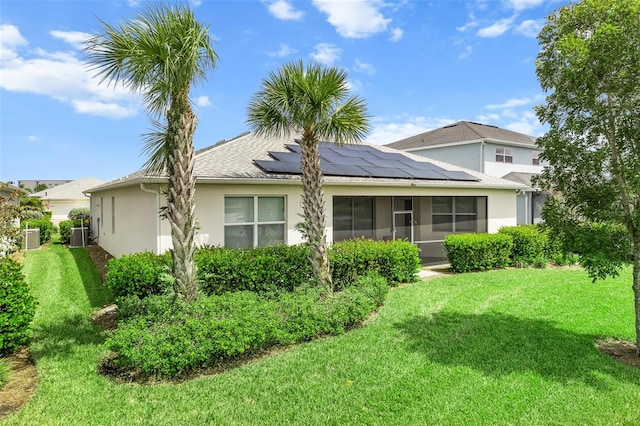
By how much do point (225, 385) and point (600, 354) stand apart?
5533 millimetres

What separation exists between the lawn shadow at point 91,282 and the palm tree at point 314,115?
5.47m

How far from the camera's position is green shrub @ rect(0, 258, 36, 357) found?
17.7 feet

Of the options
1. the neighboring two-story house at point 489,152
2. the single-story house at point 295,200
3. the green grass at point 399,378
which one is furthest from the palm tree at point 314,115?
the neighboring two-story house at point 489,152

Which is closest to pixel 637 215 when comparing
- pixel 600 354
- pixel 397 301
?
pixel 600 354

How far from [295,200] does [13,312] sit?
6.62 metres

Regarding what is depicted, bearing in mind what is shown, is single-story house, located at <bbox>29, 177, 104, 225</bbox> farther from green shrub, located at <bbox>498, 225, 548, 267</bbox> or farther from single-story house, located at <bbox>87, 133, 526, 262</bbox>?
green shrub, located at <bbox>498, 225, 548, 267</bbox>

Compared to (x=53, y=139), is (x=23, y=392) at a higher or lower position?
lower

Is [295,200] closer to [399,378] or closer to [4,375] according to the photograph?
[399,378]

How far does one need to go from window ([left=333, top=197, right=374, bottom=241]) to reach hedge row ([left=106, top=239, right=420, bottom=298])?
168 cm

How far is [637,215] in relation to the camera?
16.7 ft

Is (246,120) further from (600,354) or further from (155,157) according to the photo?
(600,354)

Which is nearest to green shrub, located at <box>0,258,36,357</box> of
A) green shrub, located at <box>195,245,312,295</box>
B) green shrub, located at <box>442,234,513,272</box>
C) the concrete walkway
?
green shrub, located at <box>195,245,312,295</box>

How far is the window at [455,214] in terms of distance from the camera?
14.3 metres

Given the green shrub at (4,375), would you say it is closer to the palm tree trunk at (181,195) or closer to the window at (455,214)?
the palm tree trunk at (181,195)
